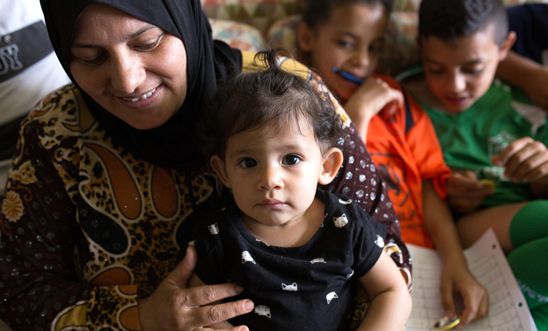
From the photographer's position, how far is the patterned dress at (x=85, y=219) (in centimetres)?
120

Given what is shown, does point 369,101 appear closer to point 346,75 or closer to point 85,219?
point 346,75

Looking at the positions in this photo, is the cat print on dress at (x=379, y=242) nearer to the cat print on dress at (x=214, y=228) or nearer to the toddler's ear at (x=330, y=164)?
the toddler's ear at (x=330, y=164)

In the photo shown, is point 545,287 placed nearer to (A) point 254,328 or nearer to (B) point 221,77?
(A) point 254,328

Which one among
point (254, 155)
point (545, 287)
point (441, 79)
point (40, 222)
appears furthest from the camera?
point (441, 79)

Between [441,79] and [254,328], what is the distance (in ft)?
3.49

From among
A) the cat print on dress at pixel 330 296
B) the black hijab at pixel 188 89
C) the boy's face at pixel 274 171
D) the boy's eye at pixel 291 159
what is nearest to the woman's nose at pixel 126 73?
the black hijab at pixel 188 89

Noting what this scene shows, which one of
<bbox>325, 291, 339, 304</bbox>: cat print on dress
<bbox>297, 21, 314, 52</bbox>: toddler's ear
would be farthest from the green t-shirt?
<bbox>325, 291, 339, 304</bbox>: cat print on dress

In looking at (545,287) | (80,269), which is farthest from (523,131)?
(80,269)

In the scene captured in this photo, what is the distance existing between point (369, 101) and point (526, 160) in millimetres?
468

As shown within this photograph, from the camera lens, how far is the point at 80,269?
51.0 inches

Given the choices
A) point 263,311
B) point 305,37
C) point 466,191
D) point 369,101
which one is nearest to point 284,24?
point 305,37

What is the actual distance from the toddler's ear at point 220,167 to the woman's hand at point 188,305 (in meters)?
0.16

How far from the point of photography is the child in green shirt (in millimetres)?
1500

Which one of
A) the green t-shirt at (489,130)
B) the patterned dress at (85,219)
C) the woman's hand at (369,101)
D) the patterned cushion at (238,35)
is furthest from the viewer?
the patterned cushion at (238,35)
